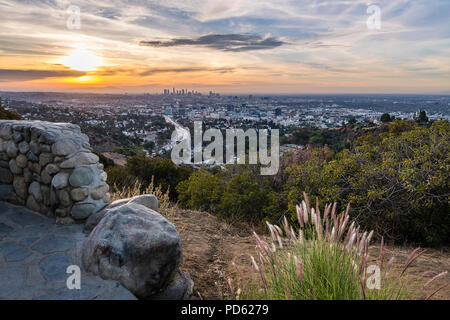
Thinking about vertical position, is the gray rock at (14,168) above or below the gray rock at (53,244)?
above

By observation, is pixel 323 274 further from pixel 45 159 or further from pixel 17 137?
pixel 17 137

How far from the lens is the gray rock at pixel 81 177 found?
4.21 metres

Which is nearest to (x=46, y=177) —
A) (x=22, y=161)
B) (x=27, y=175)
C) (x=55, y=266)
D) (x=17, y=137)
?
(x=27, y=175)

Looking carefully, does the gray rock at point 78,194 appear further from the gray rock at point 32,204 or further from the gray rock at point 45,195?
the gray rock at point 32,204

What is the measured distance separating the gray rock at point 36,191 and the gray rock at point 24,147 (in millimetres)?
496

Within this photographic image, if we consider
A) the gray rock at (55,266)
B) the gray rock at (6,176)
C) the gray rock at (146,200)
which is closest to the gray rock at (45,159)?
the gray rock at (6,176)

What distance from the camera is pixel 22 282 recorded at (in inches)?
114

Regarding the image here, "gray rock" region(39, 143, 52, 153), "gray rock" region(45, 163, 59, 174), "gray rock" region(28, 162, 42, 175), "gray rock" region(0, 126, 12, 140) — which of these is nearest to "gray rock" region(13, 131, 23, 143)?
"gray rock" region(0, 126, 12, 140)

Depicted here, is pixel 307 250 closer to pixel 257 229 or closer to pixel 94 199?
pixel 94 199

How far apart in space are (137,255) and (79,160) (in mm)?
2116

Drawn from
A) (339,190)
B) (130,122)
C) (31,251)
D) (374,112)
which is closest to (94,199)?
(31,251)

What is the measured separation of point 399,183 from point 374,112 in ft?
120
